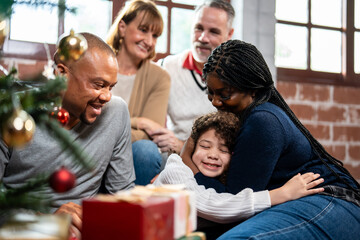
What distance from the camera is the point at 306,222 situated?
1160 mm

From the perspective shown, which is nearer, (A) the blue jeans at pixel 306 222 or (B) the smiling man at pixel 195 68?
(A) the blue jeans at pixel 306 222

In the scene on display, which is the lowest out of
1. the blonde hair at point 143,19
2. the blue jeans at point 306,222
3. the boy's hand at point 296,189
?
the blue jeans at point 306,222

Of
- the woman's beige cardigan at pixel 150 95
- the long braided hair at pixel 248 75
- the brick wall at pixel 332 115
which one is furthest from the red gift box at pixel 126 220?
the brick wall at pixel 332 115

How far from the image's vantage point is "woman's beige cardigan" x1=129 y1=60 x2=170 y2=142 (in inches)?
80.7

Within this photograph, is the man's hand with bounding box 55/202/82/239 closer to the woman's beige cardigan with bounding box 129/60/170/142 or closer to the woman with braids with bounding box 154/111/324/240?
the woman with braids with bounding box 154/111/324/240

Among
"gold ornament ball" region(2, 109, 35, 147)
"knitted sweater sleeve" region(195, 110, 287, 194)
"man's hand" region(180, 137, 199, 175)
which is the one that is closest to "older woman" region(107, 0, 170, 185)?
"man's hand" region(180, 137, 199, 175)

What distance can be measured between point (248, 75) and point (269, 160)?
0.29 meters

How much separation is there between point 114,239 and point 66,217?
0.08 metres

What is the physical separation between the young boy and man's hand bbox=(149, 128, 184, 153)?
499mm

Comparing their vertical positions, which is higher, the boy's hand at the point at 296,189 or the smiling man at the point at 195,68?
the smiling man at the point at 195,68

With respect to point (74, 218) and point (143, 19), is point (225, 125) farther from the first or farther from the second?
point (143, 19)

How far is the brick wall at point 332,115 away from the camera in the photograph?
9.79 ft

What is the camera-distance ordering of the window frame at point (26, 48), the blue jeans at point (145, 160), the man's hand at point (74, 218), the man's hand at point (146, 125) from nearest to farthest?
the man's hand at point (74, 218) → the blue jeans at point (145, 160) → the man's hand at point (146, 125) → the window frame at point (26, 48)

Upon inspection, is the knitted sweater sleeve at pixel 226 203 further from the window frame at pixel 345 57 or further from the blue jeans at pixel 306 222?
the window frame at pixel 345 57
